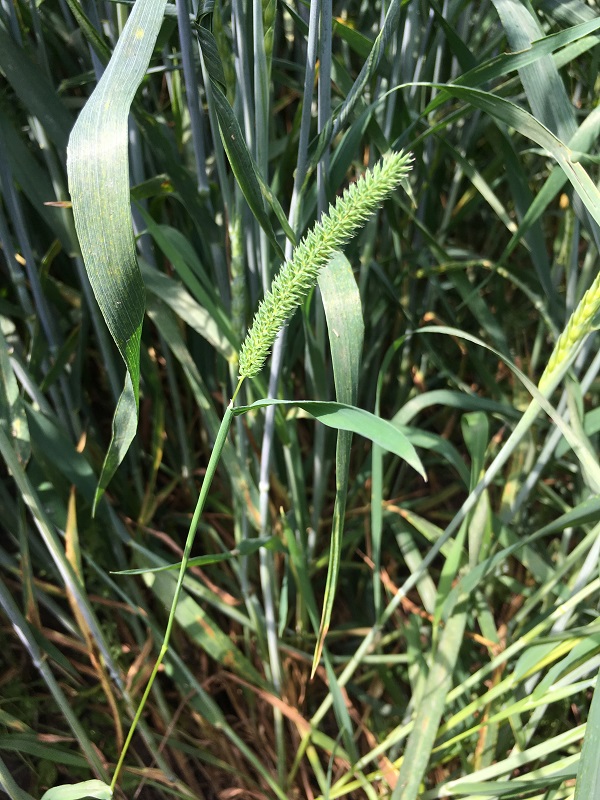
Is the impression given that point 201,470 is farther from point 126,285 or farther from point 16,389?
point 126,285

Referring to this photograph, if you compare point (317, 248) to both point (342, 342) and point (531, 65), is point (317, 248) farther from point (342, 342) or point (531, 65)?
point (531, 65)

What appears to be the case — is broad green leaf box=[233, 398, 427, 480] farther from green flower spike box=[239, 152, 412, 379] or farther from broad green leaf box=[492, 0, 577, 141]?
broad green leaf box=[492, 0, 577, 141]

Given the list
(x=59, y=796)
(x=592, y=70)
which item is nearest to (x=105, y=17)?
(x=592, y=70)

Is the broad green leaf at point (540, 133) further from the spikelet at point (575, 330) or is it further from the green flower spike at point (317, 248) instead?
the green flower spike at point (317, 248)

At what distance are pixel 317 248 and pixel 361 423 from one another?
102 millimetres

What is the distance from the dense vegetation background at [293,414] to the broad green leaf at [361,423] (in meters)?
0.07

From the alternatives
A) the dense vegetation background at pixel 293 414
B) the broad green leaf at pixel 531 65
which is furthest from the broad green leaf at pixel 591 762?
the broad green leaf at pixel 531 65

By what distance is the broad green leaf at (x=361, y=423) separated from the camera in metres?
0.34

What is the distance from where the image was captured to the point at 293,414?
63 cm

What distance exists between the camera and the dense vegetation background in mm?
503

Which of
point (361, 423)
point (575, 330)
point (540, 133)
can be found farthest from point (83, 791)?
point (540, 133)

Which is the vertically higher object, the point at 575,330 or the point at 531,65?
the point at 531,65

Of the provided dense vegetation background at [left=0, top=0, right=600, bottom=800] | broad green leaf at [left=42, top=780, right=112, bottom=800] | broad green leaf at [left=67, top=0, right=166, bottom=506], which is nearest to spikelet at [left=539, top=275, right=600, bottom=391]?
dense vegetation background at [left=0, top=0, right=600, bottom=800]

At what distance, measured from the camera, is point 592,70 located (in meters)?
0.61
